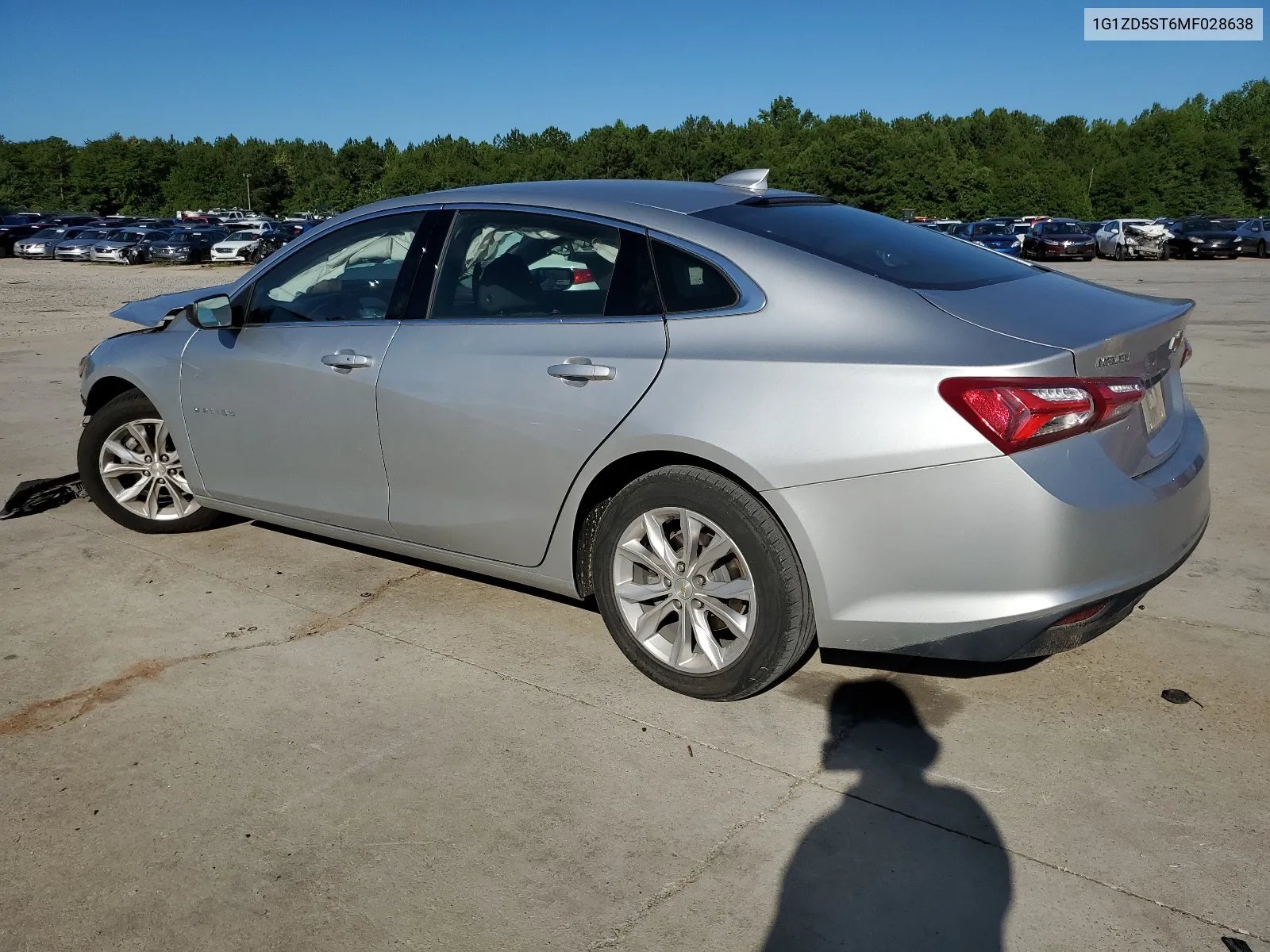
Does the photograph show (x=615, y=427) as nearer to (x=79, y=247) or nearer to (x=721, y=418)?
(x=721, y=418)

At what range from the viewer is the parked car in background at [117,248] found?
41.4 metres

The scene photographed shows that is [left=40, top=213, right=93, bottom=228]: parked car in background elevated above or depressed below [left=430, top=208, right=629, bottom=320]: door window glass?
above

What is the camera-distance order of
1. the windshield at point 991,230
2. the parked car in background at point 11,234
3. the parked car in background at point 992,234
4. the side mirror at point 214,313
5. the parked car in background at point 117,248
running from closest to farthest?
the side mirror at point 214,313, the parked car in background at point 992,234, the windshield at point 991,230, the parked car in background at point 117,248, the parked car in background at point 11,234

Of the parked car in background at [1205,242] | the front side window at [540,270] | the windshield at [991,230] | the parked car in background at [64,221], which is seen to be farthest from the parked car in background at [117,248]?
the front side window at [540,270]

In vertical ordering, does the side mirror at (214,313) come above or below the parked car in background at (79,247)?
below

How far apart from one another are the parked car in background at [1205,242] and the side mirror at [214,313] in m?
39.6

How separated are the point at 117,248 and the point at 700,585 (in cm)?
4390

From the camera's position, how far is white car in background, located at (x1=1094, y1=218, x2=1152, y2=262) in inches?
1513

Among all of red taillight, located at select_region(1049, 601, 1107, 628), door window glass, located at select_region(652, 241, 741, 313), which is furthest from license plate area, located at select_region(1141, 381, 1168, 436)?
door window glass, located at select_region(652, 241, 741, 313)

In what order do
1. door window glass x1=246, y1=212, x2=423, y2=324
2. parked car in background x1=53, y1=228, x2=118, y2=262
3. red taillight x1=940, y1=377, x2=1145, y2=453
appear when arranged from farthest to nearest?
parked car in background x1=53, y1=228, x2=118, y2=262 < door window glass x1=246, y1=212, x2=423, y2=324 < red taillight x1=940, y1=377, x2=1145, y2=453

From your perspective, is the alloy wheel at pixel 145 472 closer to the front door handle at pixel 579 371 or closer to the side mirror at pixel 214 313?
the side mirror at pixel 214 313

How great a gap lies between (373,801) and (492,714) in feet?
1.91

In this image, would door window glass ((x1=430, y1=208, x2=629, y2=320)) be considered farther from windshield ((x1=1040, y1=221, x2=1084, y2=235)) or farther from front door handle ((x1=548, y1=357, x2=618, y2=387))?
windshield ((x1=1040, y1=221, x2=1084, y2=235))

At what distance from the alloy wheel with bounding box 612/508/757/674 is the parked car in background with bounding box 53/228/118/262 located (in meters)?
44.8
